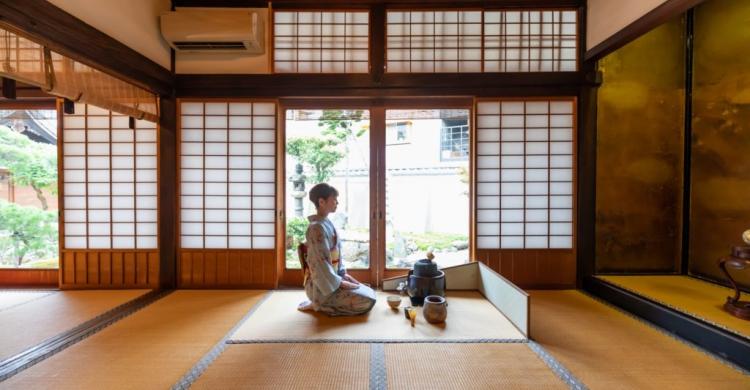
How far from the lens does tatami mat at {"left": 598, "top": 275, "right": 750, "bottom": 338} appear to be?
2.26m

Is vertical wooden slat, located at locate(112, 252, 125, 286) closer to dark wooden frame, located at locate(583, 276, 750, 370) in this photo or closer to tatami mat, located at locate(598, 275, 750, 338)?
dark wooden frame, located at locate(583, 276, 750, 370)

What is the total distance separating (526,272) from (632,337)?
1.25 metres

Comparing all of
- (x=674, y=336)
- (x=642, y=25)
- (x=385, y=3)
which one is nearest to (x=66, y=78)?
(x=385, y=3)

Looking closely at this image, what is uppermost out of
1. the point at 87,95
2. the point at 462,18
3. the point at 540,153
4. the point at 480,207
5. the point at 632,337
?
the point at 462,18

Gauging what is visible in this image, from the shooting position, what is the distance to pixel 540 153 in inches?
140

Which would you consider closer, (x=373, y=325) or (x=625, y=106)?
(x=373, y=325)

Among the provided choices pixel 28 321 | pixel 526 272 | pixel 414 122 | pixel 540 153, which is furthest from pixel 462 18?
pixel 28 321

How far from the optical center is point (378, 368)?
73.3 inches

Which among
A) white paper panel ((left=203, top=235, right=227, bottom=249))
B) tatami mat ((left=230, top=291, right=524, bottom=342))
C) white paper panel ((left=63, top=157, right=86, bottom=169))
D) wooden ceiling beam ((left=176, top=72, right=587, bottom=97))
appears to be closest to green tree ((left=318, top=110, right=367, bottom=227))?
wooden ceiling beam ((left=176, top=72, right=587, bottom=97))

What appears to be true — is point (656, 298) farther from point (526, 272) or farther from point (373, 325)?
point (373, 325)

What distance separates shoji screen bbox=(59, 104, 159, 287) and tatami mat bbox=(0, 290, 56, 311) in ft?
0.75

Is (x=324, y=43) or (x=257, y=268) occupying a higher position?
(x=324, y=43)

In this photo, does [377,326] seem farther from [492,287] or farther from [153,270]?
[153,270]

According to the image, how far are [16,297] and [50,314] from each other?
88cm
